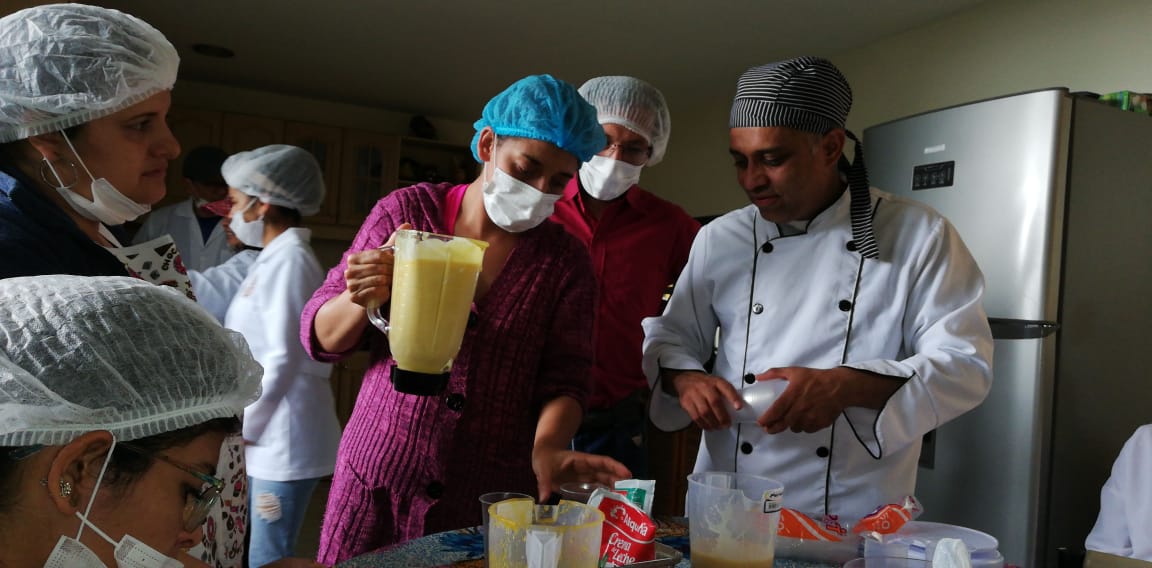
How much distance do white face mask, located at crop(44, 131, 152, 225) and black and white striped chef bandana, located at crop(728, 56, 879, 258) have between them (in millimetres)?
1140

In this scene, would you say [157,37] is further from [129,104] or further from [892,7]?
[892,7]

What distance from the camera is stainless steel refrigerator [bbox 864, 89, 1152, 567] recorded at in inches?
103

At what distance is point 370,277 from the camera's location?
1242 mm

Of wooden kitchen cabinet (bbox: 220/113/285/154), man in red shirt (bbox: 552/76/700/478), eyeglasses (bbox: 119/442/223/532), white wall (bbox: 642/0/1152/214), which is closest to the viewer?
eyeglasses (bbox: 119/442/223/532)

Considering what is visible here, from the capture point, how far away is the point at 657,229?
2.28 metres

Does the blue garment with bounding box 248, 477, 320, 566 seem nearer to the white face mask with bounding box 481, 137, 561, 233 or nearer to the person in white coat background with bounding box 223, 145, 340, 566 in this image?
the person in white coat background with bounding box 223, 145, 340, 566

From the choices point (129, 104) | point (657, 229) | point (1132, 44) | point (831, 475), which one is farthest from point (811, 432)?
point (1132, 44)

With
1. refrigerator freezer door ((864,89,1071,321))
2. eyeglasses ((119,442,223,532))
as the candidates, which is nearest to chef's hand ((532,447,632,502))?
eyeglasses ((119,442,223,532))

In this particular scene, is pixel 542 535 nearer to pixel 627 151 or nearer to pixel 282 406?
pixel 627 151

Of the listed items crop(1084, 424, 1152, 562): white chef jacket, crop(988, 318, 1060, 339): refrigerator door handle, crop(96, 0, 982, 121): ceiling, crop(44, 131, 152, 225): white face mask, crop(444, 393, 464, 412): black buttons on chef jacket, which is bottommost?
crop(1084, 424, 1152, 562): white chef jacket

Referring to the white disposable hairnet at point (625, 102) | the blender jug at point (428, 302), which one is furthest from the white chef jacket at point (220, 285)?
the blender jug at point (428, 302)

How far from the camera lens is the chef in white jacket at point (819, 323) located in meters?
1.46

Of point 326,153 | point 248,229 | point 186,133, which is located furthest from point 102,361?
point 326,153

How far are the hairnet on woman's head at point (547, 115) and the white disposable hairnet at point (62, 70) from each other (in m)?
0.60
